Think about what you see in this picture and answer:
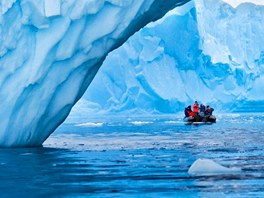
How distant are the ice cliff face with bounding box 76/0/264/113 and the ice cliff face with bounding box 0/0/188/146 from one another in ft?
142

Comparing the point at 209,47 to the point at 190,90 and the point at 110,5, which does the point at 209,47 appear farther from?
the point at 110,5

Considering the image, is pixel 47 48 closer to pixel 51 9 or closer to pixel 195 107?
pixel 51 9

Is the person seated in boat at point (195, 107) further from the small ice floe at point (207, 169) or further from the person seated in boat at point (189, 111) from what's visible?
the small ice floe at point (207, 169)

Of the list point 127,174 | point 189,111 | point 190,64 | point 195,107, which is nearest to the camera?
point 127,174

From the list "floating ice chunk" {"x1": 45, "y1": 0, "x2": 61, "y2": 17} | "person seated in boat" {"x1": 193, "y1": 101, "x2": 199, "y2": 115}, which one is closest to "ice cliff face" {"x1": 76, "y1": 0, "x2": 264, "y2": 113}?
"person seated in boat" {"x1": 193, "y1": 101, "x2": 199, "y2": 115}

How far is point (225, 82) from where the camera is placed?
67.4 metres

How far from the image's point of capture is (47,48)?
17.5 m

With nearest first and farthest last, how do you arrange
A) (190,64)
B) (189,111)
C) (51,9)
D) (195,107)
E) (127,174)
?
(127,174) < (51,9) < (195,107) < (189,111) < (190,64)

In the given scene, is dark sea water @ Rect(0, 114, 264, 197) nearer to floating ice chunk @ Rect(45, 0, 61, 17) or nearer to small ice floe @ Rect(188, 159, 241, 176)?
small ice floe @ Rect(188, 159, 241, 176)

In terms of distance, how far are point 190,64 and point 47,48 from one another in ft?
158

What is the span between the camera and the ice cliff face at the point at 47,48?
17.5m

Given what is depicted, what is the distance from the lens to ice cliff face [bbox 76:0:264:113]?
62688 mm

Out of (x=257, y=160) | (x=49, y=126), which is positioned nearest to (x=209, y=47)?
(x=49, y=126)

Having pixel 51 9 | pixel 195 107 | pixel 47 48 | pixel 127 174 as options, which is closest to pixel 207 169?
pixel 127 174
